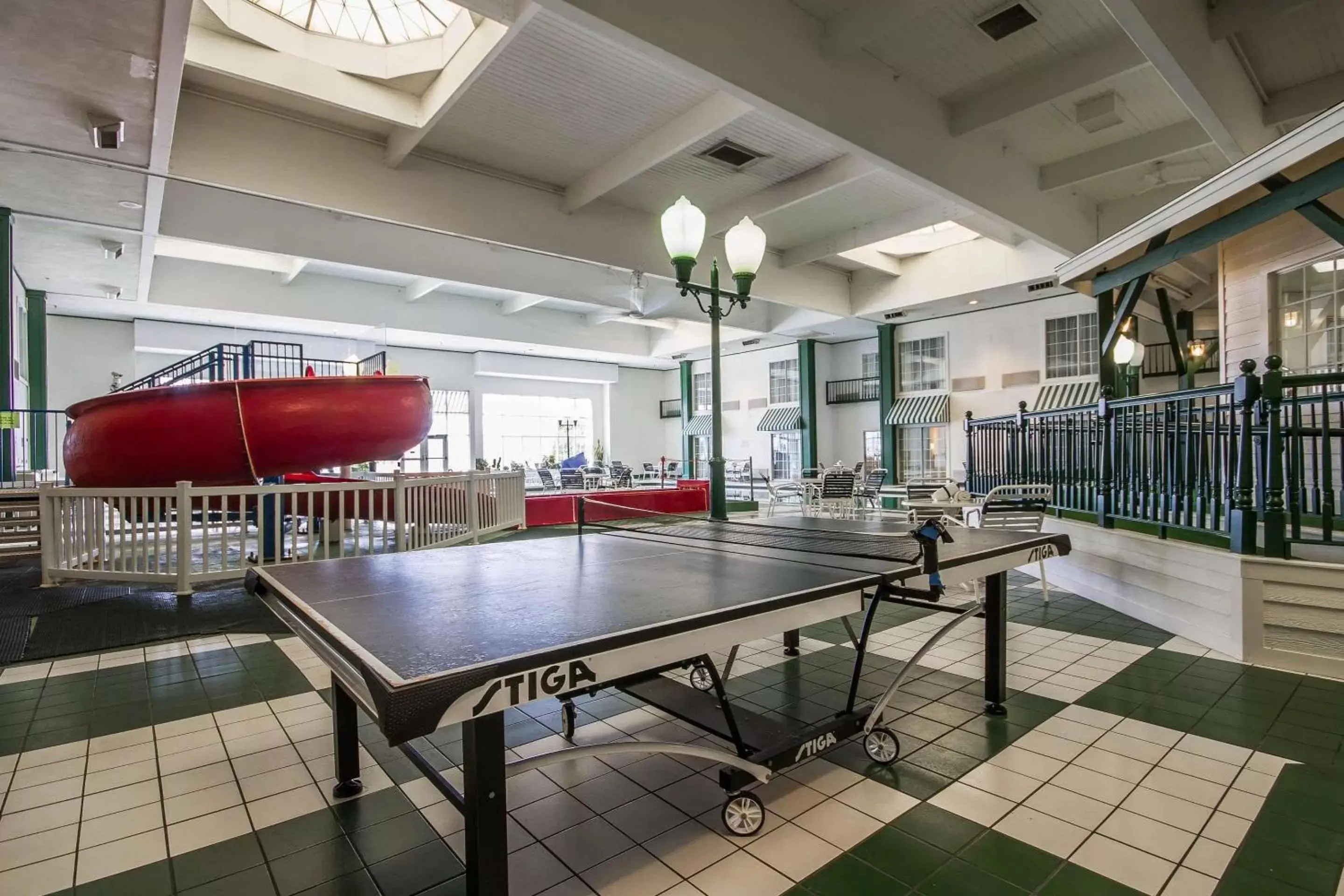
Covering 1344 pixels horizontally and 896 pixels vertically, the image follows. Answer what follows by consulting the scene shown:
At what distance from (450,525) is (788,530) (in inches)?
191

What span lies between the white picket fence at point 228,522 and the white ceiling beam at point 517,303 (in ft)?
A: 28.6

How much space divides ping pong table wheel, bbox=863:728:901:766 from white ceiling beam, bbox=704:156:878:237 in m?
5.75

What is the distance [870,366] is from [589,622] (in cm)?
1744

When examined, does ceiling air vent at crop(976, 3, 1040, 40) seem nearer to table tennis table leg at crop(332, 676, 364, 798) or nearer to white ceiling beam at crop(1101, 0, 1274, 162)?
white ceiling beam at crop(1101, 0, 1274, 162)

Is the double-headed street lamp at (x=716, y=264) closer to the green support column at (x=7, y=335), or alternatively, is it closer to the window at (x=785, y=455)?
the green support column at (x=7, y=335)

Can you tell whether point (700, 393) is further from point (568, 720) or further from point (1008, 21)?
point (568, 720)

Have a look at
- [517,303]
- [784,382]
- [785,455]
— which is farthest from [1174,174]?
[517,303]

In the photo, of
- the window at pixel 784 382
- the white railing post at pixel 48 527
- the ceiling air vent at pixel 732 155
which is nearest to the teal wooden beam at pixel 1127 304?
the ceiling air vent at pixel 732 155

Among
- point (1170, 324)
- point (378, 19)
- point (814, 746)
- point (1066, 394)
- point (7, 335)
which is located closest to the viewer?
point (814, 746)

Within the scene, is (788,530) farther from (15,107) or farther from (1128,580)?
(15,107)

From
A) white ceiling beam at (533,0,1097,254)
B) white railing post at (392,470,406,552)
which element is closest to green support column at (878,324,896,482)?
white ceiling beam at (533,0,1097,254)

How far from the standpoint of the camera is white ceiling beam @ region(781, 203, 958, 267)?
29.9 ft

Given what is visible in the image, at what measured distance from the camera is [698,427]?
70.5 feet

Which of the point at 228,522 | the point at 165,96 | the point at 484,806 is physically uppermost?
the point at 165,96
